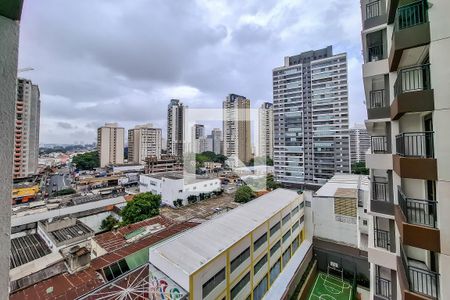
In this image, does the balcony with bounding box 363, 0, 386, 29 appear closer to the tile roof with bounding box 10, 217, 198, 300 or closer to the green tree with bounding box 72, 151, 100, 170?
the tile roof with bounding box 10, 217, 198, 300

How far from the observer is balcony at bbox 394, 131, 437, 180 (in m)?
2.16

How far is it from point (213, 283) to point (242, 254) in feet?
4.30

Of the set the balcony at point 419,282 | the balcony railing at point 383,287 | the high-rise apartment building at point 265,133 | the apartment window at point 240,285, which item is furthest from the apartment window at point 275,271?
the high-rise apartment building at point 265,133

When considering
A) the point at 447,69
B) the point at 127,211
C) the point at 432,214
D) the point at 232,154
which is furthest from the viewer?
the point at 232,154

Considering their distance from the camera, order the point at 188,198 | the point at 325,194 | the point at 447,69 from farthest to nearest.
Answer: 1. the point at 188,198
2. the point at 325,194
3. the point at 447,69

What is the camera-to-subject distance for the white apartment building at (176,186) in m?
17.8

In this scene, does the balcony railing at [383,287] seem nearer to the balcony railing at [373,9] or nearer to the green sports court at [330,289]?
the balcony railing at [373,9]

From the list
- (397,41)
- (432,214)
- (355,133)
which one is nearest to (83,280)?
(432,214)

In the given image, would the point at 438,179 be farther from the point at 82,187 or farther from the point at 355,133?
the point at 355,133

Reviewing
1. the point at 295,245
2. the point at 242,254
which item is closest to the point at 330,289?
the point at 295,245

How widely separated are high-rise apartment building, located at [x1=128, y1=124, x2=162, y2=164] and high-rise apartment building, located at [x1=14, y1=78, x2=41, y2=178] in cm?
1490

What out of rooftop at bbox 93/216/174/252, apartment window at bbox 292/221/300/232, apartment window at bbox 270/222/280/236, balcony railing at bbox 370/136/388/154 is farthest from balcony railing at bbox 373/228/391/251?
rooftop at bbox 93/216/174/252

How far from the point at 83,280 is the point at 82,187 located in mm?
22669

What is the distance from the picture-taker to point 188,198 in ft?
60.9
